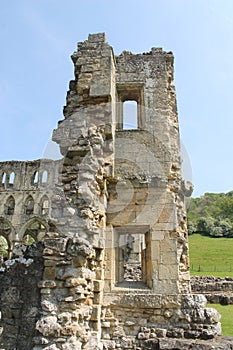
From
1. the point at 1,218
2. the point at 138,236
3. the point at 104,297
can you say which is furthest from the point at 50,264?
the point at 1,218

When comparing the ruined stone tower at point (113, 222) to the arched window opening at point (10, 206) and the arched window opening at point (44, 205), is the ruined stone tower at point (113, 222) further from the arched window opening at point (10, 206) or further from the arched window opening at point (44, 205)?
the arched window opening at point (10, 206)

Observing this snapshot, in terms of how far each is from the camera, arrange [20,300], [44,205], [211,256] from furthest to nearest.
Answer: [211,256] < [44,205] < [20,300]

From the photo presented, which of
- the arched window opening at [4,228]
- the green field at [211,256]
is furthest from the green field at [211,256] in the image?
the arched window opening at [4,228]

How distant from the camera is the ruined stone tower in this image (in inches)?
212

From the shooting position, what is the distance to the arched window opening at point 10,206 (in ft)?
111

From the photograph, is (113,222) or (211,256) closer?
(113,222)

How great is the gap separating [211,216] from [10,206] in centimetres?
4654

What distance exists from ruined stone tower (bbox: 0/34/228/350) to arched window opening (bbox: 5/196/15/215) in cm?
2844

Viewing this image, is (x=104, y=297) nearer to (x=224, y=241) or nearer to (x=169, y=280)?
(x=169, y=280)

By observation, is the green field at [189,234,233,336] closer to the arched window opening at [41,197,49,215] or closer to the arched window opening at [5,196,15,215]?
the arched window opening at [41,197,49,215]

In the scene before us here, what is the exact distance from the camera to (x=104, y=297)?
653 cm

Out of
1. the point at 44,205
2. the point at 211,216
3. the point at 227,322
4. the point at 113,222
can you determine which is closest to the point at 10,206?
the point at 44,205

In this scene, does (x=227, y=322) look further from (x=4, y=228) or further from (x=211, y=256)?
(x=4, y=228)

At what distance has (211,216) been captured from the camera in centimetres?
6738
